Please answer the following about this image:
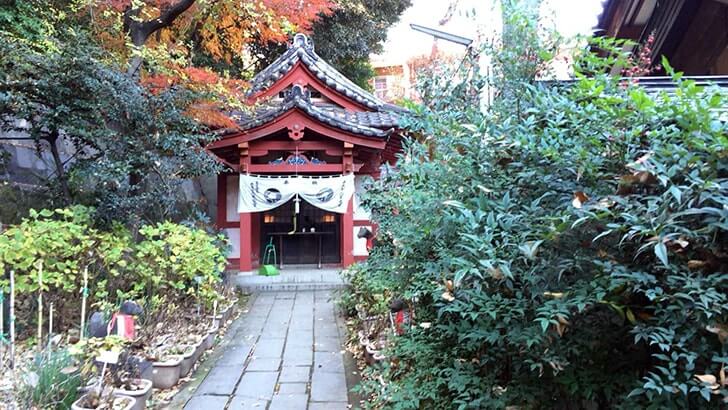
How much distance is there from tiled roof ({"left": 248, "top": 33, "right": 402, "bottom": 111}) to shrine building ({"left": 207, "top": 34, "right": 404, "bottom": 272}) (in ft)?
0.08

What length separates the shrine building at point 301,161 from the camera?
30.4ft

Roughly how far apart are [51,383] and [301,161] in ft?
24.4

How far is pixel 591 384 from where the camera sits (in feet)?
5.59

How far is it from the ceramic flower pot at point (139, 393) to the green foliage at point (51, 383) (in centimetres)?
29

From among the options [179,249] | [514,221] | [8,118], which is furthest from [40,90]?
[514,221]

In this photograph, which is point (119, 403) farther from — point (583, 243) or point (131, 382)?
point (583, 243)

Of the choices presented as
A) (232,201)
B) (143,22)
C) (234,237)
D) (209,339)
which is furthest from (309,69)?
(209,339)

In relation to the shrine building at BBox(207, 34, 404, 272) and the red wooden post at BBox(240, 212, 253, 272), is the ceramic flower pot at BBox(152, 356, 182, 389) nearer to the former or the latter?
the shrine building at BBox(207, 34, 404, 272)

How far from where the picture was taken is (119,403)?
9.62ft

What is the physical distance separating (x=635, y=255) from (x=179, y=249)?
183 inches

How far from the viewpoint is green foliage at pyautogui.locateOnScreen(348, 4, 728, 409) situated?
4.51 feet

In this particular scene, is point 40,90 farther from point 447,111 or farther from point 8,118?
point 447,111

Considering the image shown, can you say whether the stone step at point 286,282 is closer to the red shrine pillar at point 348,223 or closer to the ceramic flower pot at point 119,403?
the red shrine pillar at point 348,223

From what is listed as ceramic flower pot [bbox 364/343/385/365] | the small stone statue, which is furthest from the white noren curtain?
the small stone statue
